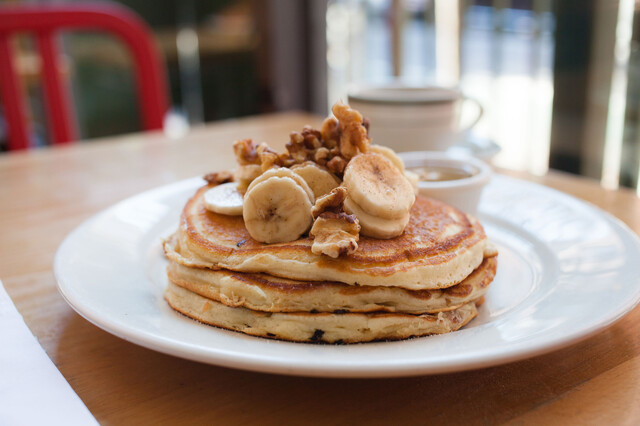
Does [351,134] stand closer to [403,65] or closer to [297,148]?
[297,148]

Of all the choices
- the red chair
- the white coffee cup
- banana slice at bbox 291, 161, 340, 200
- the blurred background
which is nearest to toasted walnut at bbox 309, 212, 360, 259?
banana slice at bbox 291, 161, 340, 200

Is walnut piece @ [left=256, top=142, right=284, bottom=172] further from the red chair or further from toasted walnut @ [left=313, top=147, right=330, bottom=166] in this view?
the red chair

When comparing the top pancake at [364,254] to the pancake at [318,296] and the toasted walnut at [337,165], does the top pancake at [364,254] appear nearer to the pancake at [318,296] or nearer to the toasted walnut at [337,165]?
the pancake at [318,296]

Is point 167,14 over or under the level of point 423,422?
over

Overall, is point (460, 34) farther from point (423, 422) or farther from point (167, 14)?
point (423, 422)

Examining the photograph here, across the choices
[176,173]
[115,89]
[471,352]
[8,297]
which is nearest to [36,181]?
[176,173]

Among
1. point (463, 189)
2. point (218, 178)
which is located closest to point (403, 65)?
point (463, 189)
